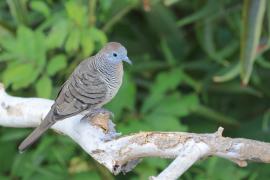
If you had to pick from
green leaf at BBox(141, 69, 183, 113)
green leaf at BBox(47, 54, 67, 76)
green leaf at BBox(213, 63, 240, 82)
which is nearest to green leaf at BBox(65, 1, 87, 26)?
green leaf at BBox(47, 54, 67, 76)

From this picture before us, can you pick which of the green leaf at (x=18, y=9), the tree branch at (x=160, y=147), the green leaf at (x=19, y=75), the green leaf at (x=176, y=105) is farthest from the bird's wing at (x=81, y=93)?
the green leaf at (x=18, y=9)

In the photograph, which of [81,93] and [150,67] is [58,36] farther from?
[150,67]

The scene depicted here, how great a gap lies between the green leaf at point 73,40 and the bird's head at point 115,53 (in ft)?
2.10

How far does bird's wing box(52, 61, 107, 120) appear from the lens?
3117 millimetres

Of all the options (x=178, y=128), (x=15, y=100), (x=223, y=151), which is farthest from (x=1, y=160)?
(x=223, y=151)

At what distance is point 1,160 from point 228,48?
154 cm

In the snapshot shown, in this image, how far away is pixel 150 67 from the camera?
15.6 feet

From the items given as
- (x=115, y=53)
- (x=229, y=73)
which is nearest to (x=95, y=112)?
(x=115, y=53)

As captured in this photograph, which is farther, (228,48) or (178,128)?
(228,48)

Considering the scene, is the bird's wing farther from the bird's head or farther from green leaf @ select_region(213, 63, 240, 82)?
green leaf @ select_region(213, 63, 240, 82)

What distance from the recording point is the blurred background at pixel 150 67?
13.2 feet

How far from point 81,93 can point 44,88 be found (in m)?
0.78

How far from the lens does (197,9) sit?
4.90 meters

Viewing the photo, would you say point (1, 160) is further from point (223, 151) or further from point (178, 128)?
point (223, 151)
